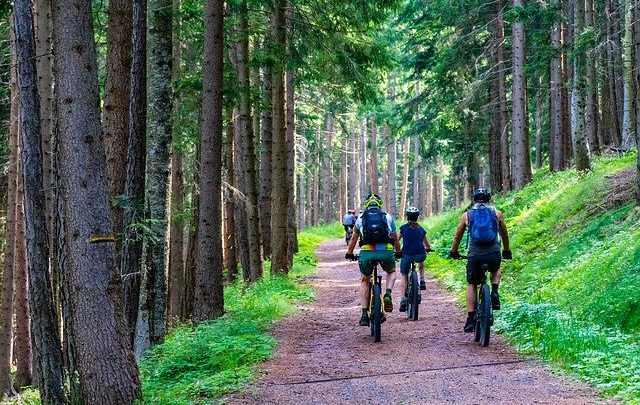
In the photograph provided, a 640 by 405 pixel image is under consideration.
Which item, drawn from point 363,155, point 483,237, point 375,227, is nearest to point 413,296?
point 375,227

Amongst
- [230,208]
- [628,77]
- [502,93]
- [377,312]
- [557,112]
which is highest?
[502,93]

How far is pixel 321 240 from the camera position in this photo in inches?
1567

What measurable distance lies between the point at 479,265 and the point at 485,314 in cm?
66

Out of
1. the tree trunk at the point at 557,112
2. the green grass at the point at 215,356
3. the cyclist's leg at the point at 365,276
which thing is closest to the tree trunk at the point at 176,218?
the green grass at the point at 215,356

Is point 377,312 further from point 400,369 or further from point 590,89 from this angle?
point 590,89

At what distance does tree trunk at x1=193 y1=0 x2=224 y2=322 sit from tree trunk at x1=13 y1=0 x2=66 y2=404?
164 inches

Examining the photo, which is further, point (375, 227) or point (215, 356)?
point (375, 227)

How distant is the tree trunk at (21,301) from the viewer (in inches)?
616

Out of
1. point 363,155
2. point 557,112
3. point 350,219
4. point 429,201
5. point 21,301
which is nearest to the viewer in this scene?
point 21,301

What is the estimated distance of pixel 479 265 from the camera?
366 inches

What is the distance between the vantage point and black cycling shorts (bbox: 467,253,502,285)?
9195 mm

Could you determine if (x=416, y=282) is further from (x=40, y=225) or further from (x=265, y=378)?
(x=40, y=225)

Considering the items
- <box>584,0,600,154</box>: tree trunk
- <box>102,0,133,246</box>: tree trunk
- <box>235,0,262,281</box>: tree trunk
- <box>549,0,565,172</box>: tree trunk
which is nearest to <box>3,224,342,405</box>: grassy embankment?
<box>102,0,133,246</box>: tree trunk

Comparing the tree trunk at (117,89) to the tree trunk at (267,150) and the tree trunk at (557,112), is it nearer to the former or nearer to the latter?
the tree trunk at (267,150)
